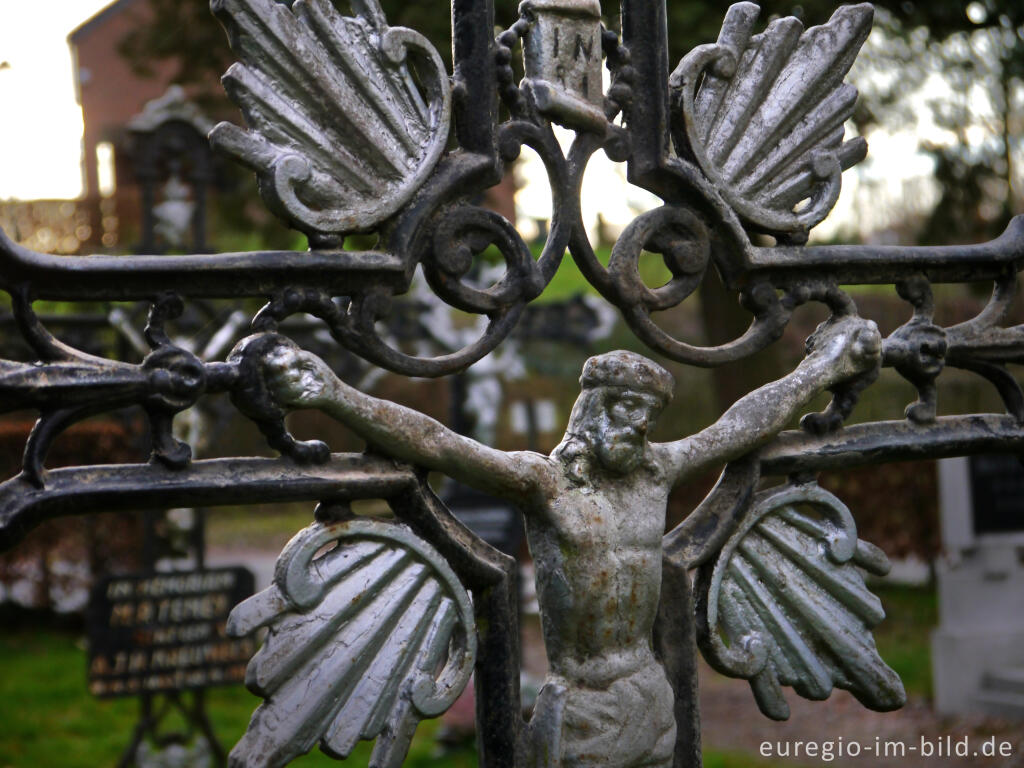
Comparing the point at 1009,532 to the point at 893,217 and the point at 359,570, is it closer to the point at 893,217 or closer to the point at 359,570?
the point at 359,570

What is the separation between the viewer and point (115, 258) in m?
2.02

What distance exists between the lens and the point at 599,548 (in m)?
2.27

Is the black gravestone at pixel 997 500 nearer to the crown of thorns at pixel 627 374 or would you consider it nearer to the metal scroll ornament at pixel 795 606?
the metal scroll ornament at pixel 795 606

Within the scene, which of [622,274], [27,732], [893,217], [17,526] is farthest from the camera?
[893,217]

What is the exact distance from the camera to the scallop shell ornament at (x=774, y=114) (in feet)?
8.14

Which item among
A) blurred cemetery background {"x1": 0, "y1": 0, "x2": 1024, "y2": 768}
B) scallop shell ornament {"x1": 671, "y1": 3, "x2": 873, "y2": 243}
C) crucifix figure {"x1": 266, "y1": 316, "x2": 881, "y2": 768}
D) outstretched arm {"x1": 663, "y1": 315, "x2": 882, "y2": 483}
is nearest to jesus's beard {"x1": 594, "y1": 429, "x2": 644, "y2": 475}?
crucifix figure {"x1": 266, "y1": 316, "x2": 881, "y2": 768}

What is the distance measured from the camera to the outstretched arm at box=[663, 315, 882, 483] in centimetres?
241

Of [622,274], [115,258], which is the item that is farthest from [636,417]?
[115,258]

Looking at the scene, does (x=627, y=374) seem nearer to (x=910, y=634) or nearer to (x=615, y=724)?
(x=615, y=724)

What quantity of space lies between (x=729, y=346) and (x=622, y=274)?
274 mm

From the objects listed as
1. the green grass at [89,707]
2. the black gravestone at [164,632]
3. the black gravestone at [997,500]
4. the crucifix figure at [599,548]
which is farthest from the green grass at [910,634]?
the crucifix figure at [599,548]

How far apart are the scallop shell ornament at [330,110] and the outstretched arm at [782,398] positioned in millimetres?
768

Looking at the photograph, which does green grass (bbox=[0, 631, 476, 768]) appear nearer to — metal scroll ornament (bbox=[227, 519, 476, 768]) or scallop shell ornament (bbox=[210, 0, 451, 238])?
metal scroll ornament (bbox=[227, 519, 476, 768])

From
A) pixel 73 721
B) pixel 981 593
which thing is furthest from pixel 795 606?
pixel 73 721
